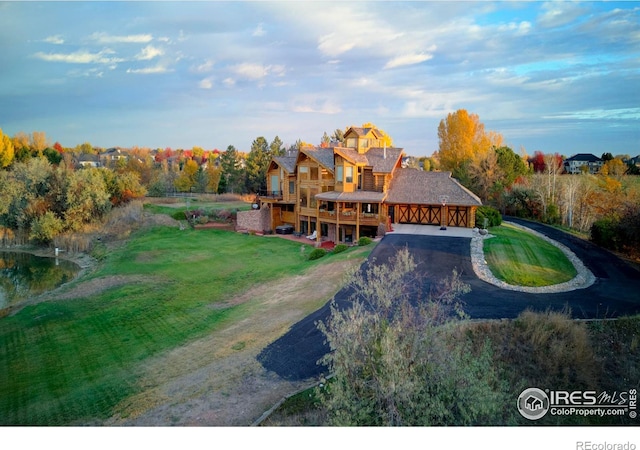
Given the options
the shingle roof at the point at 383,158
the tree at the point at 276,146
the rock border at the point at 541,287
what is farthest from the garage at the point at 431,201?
the tree at the point at 276,146

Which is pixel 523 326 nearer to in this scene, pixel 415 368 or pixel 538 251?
pixel 415 368

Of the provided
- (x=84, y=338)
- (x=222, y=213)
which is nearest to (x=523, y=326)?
(x=84, y=338)

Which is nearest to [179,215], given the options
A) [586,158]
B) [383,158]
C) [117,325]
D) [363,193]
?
[363,193]

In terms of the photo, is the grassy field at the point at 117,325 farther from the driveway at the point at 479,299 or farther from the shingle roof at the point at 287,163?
the shingle roof at the point at 287,163

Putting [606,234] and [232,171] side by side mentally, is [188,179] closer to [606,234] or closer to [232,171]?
[232,171]
